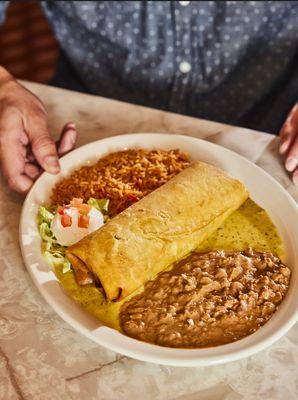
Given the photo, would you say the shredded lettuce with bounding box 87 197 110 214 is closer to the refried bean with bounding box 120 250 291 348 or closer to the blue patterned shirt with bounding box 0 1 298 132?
the refried bean with bounding box 120 250 291 348

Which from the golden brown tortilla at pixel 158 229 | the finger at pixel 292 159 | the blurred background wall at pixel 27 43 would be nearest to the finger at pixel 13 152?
the golden brown tortilla at pixel 158 229

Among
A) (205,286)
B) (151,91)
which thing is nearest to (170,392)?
(205,286)

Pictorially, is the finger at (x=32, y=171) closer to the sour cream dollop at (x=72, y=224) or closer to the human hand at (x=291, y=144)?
the sour cream dollop at (x=72, y=224)

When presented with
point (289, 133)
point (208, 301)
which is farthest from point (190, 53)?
point (208, 301)

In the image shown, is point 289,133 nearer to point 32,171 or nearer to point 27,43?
point 32,171

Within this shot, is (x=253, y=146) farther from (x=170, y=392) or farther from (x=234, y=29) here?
(x=170, y=392)

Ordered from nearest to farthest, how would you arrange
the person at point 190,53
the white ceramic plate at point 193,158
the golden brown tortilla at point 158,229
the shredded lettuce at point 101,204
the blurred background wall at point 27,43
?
the white ceramic plate at point 193,158, the golden brown tortilla at point 158,229, the shredded lettuce at point 101,204, the person at point 190,53, the blurred background wall at point 27,43
